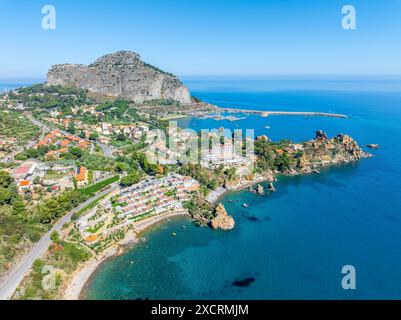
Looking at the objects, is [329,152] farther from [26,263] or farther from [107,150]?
[26,263]

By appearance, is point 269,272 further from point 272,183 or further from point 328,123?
point 328,123

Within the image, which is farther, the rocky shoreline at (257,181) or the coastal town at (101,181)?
the coastal town at (101,181)

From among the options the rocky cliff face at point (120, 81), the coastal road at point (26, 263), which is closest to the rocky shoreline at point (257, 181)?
the coastal road at point (26, 263)

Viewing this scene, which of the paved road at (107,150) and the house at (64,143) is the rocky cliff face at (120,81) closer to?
the paved road at (107,150)

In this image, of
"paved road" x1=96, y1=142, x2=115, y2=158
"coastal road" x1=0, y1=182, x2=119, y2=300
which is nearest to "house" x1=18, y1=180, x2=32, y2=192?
"coastal road" x1=0, y1=182, x2=119, y2=300

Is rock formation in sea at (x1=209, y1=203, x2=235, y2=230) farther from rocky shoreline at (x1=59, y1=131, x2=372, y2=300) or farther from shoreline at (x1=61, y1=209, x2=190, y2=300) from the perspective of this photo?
shoreline at (x1=61, y1=209, x2=190, y2=300)
